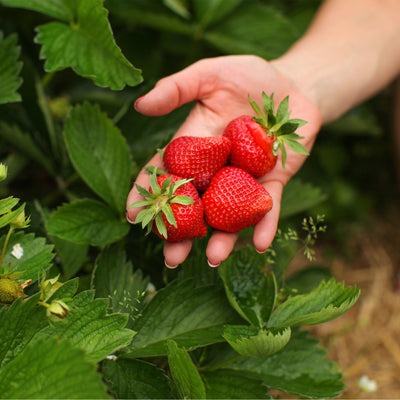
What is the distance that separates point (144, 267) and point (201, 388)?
312 millimetres

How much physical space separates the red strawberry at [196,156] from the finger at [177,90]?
75 millimetres

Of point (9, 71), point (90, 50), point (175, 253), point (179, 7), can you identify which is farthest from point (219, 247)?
point (179, 7)

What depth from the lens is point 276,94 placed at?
0.98m

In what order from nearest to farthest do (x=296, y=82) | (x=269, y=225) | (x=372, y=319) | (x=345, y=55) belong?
(x=269, y=225), (x=296, y=82), (x=345, y=55), (x=372, y=319)

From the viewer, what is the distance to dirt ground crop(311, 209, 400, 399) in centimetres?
153

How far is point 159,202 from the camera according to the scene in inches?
28.3

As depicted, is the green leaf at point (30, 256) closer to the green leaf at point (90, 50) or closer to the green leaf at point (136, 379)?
the green leaf at point (136, 379)

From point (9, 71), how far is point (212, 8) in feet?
1.72

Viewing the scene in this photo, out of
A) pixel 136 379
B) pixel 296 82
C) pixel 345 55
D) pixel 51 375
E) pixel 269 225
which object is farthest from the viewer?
pixel 345 55

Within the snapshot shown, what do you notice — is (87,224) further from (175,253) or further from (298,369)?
(298,369)

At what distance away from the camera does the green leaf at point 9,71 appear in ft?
2.75

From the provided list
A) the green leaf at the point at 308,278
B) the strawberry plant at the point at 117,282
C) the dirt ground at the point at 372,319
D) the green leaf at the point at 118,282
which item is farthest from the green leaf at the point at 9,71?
the dirt ground at the point at 372,319

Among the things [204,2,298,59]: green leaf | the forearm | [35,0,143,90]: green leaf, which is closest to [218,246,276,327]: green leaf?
[35,0,143,90]: green leaf

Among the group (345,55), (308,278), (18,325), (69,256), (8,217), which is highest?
(345,55)
